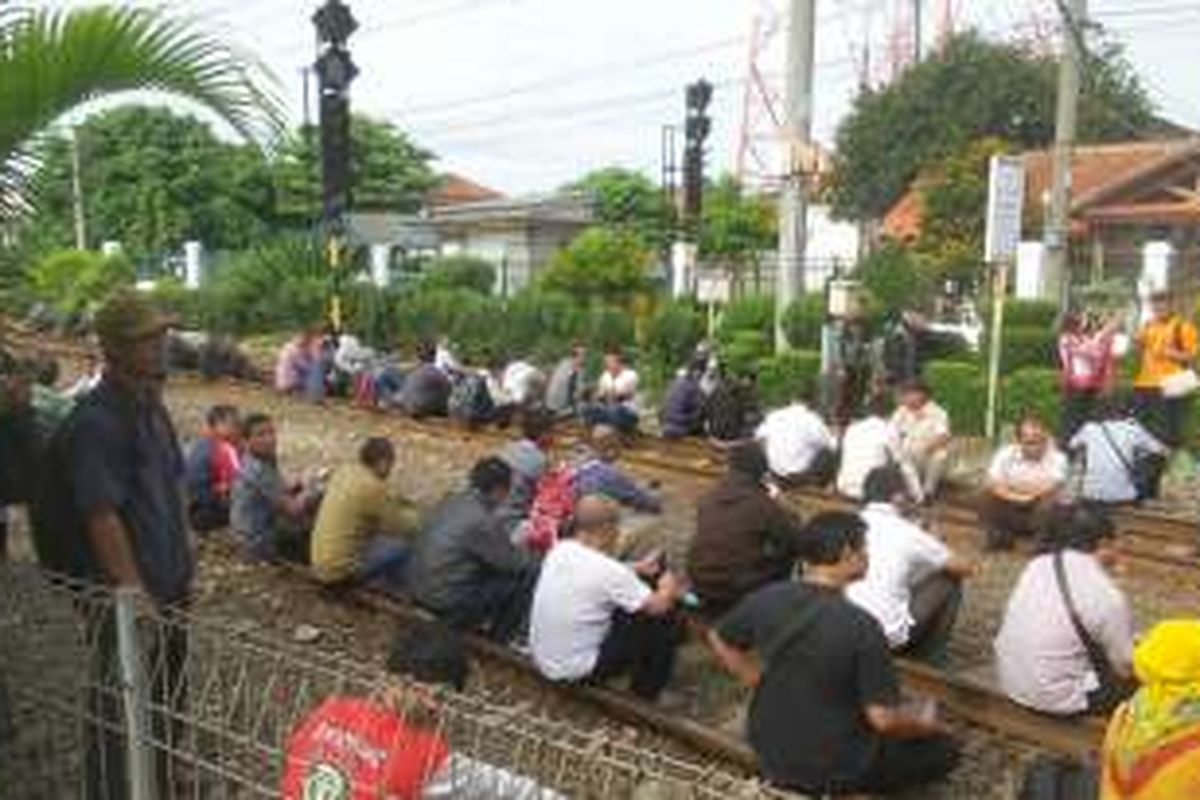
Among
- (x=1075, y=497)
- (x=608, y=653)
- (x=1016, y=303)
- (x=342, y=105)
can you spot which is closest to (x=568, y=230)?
(x=1016, y=303)

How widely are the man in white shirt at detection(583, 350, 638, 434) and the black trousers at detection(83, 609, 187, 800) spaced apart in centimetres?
1480

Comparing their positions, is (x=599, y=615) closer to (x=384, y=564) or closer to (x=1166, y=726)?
(x=384, y=564)

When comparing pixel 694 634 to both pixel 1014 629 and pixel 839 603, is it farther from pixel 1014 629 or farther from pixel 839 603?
pixel 839 603

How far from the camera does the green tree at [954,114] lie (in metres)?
53.5

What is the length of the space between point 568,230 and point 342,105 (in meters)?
38.9

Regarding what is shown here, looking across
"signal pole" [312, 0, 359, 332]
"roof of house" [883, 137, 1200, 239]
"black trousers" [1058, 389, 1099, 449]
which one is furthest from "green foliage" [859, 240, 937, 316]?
"roof of house" [883, 137, 1200, 239]

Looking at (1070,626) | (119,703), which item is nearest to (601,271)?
(1070,626)

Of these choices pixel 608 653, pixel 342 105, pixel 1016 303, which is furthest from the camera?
pixel 1016 303

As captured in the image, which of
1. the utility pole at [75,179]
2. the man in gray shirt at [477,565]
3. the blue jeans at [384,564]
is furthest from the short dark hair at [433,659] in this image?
the blue jeans at [384,564]

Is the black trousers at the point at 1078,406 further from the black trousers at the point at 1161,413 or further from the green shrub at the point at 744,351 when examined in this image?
the green shrub at the point at 744,351

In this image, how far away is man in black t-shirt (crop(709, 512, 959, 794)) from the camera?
627 centimetres

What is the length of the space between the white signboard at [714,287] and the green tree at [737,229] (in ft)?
25.1

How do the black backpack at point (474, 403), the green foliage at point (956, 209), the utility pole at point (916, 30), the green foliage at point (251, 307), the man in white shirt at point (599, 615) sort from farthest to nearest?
the utility pole at point (916, 30) < the green foliage at point (956, 209) < the green foliage at point (251, 307) < the black backpack at point (474, 403) < the man in white shirt at point (599, 615)

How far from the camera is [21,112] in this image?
5.91 m
